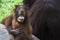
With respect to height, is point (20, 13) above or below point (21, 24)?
above

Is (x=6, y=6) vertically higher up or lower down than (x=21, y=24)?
higher up

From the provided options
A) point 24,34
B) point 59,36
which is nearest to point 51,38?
point 59,36

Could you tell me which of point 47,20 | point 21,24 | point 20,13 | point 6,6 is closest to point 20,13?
point 20,13

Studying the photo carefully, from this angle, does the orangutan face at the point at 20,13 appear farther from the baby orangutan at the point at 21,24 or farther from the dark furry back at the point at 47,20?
the dark furry back at the point at 47,20

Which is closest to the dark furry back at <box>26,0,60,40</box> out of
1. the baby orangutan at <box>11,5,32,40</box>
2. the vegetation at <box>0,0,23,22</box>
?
the baby orangutan at <box>11,5,32,40</box>

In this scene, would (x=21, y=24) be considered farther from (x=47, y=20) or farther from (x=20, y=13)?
(x=47, y=20)

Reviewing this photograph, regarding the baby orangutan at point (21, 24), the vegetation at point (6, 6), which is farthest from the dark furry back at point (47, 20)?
the vegetation at point (6, 6)

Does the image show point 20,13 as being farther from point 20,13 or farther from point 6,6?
point 6,6

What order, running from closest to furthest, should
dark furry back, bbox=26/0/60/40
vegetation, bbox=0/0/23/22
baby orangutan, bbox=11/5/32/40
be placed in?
1. baby orangutan, bbox=11/5/32/40
2. dark furry back, bbox=26/0/60/40
3. vegetation, bbox=0/0/23/22

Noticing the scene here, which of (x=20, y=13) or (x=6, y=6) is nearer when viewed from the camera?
(x=20, y=13)

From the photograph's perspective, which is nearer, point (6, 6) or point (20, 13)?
point (20, 13)

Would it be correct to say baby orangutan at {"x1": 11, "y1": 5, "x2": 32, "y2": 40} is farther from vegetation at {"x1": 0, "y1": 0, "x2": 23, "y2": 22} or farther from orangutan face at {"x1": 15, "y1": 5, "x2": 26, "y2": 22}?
vegetation at {"x1": 0, "y1": 0, "x2": 23, "y2": 22}

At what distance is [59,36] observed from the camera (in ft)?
10.3

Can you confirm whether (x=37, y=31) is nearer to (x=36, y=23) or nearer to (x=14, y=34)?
(x=36, y=23)
